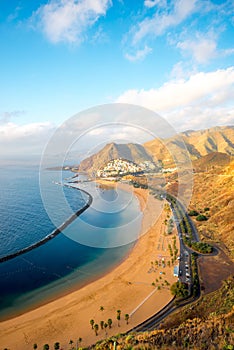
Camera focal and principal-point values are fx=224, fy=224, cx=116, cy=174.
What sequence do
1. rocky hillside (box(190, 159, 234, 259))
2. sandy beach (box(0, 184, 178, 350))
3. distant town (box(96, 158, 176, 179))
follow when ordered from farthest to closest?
distant town (box(96, 158, 176, 179)) → rocky hillside (box(190, 159, 234, 259)) → sandy beach (box(0, 184, 178, 350))

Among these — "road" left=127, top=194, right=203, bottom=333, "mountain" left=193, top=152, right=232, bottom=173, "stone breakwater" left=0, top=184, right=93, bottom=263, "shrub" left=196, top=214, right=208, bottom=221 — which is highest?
"mountain" left=193, top=152, right=232, bottom=173

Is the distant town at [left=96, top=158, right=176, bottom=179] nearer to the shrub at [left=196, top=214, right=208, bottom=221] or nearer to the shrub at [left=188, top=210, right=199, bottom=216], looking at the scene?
the shrub at [left=188, top=210, right=199, bottom=216]

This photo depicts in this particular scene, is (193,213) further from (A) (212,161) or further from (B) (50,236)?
(A) (212,161)

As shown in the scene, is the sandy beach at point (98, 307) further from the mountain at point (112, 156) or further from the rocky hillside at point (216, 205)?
the mountain at point (112, 156)

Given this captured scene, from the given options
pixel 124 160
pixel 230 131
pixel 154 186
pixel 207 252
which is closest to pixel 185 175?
pixel 154 186

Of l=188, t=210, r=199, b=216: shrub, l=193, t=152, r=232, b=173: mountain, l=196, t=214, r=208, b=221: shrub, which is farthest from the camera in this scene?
l=193, t=152, r=232, b=173: mountain

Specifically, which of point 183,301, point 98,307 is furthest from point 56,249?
point 183,301

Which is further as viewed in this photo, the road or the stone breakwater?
the stone breakwater

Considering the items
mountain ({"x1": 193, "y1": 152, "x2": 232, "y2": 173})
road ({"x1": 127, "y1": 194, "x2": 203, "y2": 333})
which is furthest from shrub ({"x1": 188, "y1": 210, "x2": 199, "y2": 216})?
mountain ({"x1": 193, "y1": 152, "x2": 232, "y2": 173})
